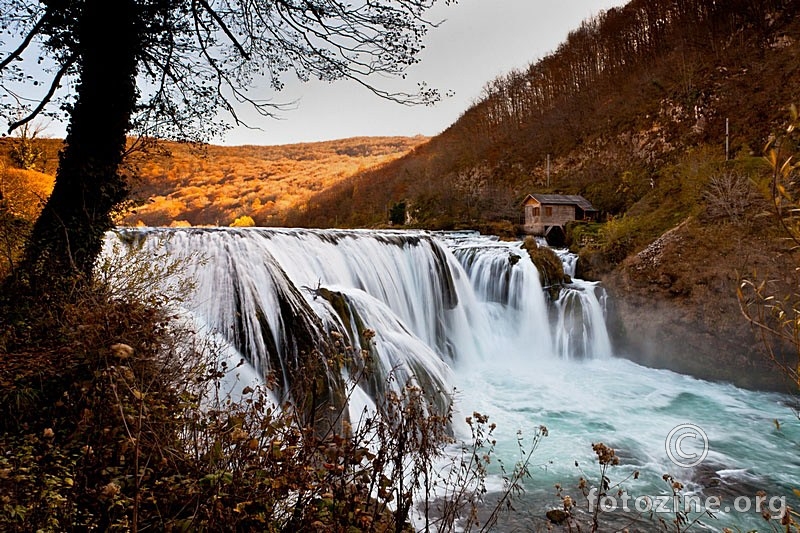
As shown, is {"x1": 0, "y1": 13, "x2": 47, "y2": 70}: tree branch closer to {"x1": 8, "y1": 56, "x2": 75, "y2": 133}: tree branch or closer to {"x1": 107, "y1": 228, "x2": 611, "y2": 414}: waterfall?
{"x1": 8, "y1": 56, "x2": 75, "y2": 133}: tree branch

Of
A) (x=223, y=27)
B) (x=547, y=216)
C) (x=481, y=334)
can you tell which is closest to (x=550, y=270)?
(x=481, y=334)

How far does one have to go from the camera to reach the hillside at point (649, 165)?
35.6 feet

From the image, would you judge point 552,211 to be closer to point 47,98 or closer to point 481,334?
point 481,334

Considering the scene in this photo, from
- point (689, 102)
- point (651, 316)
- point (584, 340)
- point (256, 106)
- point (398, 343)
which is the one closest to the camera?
point (256, 106)

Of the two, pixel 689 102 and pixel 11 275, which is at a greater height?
pixel 689 102

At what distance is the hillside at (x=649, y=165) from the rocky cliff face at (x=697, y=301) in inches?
1.2

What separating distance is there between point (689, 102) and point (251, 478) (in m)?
35.2

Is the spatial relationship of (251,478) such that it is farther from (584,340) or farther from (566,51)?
(566,51)

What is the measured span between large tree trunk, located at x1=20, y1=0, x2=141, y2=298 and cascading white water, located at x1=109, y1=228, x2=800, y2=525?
775 millimetres

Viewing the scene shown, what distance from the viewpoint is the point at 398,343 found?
7902 millimetres

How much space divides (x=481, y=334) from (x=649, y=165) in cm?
2064

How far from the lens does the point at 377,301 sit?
28.7ft

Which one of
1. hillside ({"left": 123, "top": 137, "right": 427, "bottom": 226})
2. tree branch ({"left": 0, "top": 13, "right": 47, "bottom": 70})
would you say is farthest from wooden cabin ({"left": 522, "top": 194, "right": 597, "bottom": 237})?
tree branch ({"left": 0, "top": 13, "right": 47, "bottom": 70})

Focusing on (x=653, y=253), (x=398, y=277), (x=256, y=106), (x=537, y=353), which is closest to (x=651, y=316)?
(x=653, y=253)
